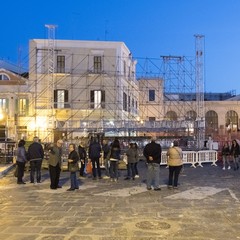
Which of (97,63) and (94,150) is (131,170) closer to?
(94,150)

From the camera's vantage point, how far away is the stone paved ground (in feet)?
21.4

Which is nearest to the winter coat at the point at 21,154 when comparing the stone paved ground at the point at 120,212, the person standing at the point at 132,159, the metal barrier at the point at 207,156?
the stone paved ground at the point at 120,212

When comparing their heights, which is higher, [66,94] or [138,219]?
[66,94]

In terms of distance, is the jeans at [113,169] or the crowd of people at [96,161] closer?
the crowd of people at [96,161]

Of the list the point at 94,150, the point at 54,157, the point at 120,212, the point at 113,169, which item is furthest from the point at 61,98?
the point at 120,212

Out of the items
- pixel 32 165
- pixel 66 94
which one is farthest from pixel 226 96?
pixel 32 165

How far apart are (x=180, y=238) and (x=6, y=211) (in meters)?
4.18

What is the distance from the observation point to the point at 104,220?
7.45 metres

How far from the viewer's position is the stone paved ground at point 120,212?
6513 mm

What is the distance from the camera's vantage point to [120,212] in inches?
322

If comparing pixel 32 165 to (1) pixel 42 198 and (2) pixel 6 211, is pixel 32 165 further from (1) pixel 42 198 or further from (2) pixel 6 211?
(2) pixel 6 211

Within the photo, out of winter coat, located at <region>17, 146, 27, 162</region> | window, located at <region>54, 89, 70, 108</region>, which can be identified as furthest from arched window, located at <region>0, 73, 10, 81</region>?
winter coat, located at <region>17, 146, 27, 162</region>

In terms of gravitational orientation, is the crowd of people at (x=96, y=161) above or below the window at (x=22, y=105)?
below

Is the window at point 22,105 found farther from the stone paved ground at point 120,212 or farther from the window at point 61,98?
the stone paved ground at point 120,212
